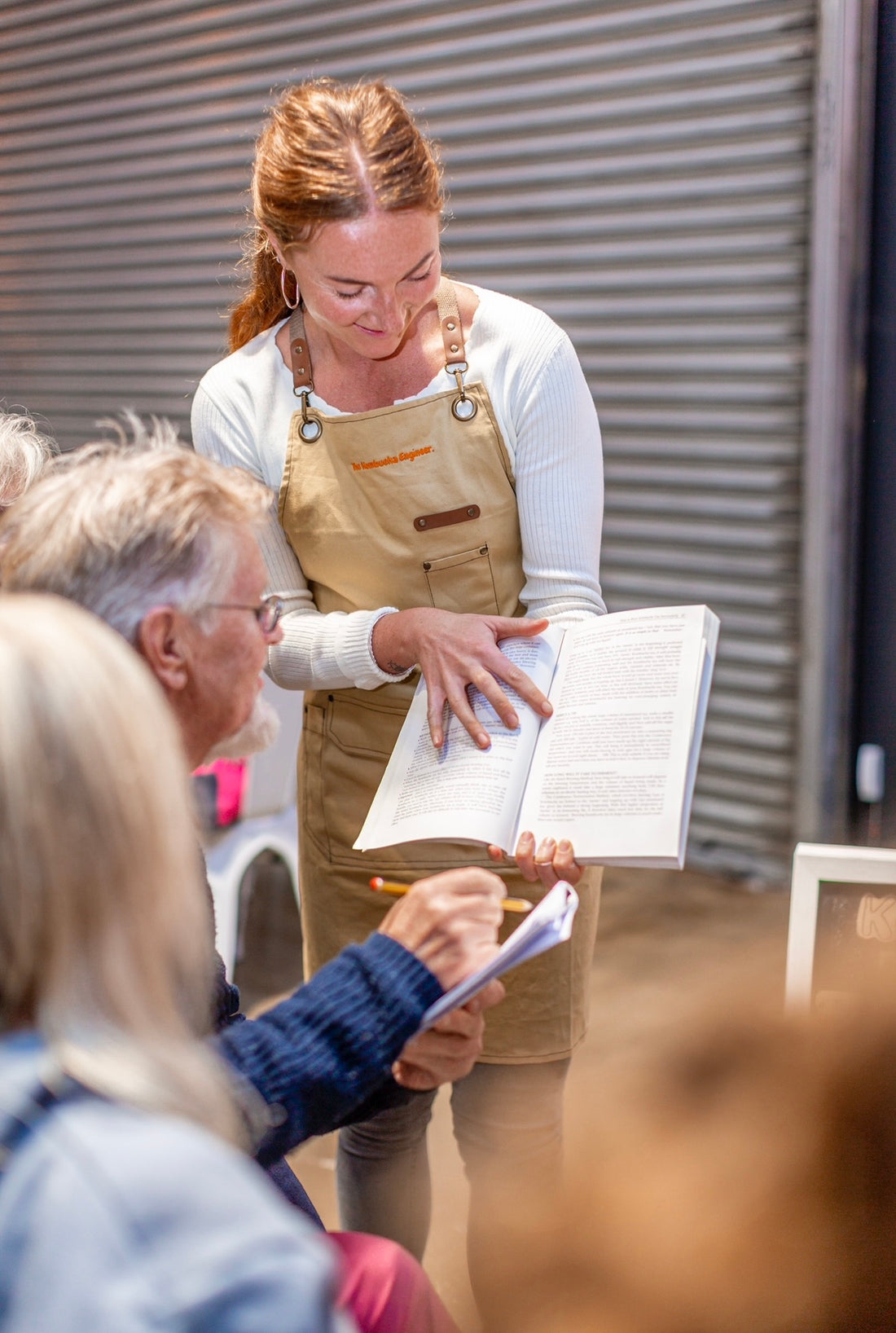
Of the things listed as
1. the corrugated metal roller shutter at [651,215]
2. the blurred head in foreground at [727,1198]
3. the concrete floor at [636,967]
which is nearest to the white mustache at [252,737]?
the blurred head in foreground at [727,1198]

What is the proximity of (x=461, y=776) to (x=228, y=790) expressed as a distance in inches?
62.3

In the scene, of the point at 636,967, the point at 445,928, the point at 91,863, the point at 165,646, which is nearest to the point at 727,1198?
the point at 636,967

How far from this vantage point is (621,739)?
1.57 m

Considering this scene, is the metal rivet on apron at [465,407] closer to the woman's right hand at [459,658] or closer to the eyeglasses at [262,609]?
the woman's right hand at [459,658]

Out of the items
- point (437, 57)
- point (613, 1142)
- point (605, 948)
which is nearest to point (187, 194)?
point (437, 57)

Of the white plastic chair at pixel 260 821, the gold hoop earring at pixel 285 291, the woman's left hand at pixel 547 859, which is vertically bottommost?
the white plastic chair at pixel 260 821

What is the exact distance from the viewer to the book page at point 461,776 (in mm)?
1558

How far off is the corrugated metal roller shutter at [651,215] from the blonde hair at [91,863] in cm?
272

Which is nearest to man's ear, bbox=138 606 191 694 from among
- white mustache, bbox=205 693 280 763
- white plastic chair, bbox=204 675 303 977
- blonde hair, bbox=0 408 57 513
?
white mustache, bbox=205 693 280 763

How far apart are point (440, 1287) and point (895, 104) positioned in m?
3.09

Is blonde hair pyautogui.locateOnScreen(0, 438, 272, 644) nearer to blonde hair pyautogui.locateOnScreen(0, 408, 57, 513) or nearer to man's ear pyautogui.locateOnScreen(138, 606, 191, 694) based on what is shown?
man's ear pyautogui.locateOnScreen(138, 606, 191, 694)

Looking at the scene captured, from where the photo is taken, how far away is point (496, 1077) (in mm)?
1909

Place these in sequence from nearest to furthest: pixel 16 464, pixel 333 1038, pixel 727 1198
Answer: pixel 333 1038
pixel 16 464
pixel 727 1198

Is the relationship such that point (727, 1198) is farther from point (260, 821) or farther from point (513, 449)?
point (513, 449)
